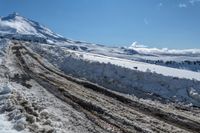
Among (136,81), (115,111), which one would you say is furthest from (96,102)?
(136,81)

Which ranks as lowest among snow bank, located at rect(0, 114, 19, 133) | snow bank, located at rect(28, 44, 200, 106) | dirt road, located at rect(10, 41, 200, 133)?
snow bank, located at rect(0, 114, 19, 133)

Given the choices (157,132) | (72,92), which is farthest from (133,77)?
(157,132)

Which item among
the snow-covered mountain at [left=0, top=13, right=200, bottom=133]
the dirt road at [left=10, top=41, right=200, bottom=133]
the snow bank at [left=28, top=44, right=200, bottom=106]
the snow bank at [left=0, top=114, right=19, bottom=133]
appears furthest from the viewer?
the snow bank at [left=28, top=44, right=200, bottom=106]

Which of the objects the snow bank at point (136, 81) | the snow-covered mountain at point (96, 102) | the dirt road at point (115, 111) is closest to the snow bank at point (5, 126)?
the snow-covered mountain at point (96, 102)

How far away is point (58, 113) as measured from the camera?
14.2 meters

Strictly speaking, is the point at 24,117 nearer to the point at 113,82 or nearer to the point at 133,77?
the point at 113,82

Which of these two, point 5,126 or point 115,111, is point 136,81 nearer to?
point 115,111

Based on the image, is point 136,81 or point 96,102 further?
point 136,81

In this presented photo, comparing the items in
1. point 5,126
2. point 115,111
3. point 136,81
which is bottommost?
point 5,126

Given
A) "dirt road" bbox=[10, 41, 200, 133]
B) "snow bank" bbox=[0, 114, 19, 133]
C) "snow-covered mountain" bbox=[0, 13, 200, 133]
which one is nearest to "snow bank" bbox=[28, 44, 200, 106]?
"snow-covered mountain" bbox=[0, 13, 200, 133]

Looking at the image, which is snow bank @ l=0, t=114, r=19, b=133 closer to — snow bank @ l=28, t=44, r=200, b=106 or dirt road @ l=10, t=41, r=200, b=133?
dirt road @ l=10, t=41, r=200, b=133

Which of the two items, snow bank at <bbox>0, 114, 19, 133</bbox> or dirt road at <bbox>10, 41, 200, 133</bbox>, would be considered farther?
dirt road at <bbox>10, 41, 200, 133</bbox>

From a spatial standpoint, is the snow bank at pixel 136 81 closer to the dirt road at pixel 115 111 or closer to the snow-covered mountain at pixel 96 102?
the snow-covered mountain at pixel 96 102

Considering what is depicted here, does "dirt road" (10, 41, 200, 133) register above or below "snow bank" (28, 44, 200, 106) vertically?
below
